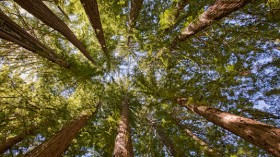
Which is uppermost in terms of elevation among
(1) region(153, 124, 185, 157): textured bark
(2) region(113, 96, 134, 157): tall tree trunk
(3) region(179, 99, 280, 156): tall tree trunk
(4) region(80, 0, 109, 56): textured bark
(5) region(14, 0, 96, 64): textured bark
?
(4) region(80, 0, 109, 56): textured bark

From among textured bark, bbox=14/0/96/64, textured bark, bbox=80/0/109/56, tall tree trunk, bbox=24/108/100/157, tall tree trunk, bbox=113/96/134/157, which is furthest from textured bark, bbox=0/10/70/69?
tall tree trunk, bbox=113/96/134/157

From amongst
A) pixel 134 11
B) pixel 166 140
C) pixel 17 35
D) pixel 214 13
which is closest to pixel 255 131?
pixel 214 13

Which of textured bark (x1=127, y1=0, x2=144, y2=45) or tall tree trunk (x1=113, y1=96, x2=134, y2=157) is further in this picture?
textured bark (x1=127, y1=0, x2=144, y2=45)

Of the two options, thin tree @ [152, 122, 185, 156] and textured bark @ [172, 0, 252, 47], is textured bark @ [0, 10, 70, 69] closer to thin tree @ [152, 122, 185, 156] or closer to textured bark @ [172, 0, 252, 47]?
textured bark @ [172, 0, 252, 47]

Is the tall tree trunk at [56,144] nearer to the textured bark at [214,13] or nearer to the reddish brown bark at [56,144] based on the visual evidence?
the reddish brown bark at [56,144]

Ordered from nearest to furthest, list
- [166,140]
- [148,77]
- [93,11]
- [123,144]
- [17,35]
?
1. [123,144]
2. [17,35]
3. [93,11]
4. [148,77]
5. [166,140]

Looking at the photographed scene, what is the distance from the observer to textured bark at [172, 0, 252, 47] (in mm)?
4012

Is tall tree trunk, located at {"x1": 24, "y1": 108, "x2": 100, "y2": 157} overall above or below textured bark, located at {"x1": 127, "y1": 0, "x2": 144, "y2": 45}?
below

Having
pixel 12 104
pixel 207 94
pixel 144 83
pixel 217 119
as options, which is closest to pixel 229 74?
pixel 217 119

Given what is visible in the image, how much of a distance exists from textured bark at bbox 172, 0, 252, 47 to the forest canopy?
0.07ft

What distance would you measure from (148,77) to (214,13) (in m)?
3.73

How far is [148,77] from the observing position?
754 cm

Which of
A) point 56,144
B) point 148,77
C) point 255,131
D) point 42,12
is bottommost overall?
point 56,144

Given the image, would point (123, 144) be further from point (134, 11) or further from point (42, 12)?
point (134, 11)
